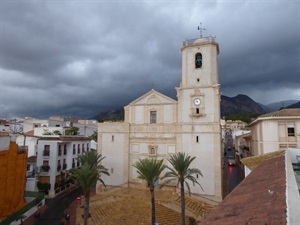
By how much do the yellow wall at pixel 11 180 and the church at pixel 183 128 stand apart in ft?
34.5

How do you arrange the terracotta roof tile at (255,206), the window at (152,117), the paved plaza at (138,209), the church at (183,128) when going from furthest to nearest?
the window at (152,117) → the church at (183,128) → the paved plaza at (138,209) → the terracotta roof tile at (255,206)

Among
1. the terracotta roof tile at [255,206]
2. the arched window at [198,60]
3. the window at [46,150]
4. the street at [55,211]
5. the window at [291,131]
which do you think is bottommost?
the street at [55,211]

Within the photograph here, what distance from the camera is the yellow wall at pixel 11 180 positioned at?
2233cm

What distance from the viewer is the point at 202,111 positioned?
99.5ft

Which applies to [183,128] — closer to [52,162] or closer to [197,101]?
[197,101]

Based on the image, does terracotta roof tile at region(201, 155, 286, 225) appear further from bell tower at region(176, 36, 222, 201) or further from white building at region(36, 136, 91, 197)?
white building at region(36, 136, 91, 197)

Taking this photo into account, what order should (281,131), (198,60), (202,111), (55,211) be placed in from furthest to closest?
(198,60)
(202,111)
(55,211)
(281,131)

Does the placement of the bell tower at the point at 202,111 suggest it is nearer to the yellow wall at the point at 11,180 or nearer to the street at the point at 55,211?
the street at the point at 55,211

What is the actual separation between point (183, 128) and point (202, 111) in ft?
9.85

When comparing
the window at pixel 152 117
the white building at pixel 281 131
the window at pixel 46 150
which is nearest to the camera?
the white building at pixel 281 131

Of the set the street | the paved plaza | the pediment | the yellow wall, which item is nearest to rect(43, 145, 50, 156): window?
the street

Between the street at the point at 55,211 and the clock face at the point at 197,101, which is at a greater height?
the clock face at the point at 197,101

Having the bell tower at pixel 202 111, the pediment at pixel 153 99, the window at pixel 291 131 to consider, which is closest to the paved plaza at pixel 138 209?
the bell tower at pixel 202 111

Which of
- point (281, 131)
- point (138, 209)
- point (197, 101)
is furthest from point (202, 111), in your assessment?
point (138, 209)
